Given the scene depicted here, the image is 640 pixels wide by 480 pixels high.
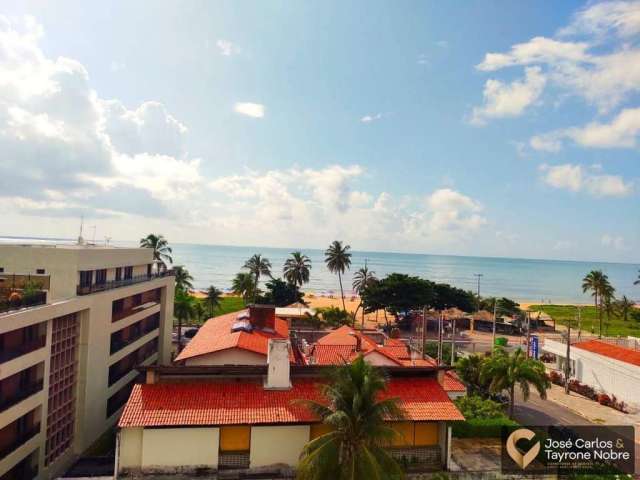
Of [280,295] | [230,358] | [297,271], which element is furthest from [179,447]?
[297,271]

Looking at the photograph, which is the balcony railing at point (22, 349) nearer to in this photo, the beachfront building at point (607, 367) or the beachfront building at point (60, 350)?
the beachfront building at point (60, 350)

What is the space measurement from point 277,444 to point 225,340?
A: 1178 centimetres

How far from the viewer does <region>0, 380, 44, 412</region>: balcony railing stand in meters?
21.7

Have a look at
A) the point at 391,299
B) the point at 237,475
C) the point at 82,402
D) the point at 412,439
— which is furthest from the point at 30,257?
the point at 391,299

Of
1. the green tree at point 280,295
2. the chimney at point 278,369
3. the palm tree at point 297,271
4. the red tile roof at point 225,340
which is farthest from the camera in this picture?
the palm tree at point 297,271

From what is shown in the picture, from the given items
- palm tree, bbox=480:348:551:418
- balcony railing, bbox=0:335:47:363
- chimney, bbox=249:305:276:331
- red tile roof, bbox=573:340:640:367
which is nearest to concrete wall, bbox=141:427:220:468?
balcony railing, bbox=0:335:47:363

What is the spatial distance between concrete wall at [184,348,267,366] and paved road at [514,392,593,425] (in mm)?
21066

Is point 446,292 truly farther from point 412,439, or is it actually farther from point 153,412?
point 153,412

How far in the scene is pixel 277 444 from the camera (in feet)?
69.2

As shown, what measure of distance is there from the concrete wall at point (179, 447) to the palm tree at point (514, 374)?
20.5m

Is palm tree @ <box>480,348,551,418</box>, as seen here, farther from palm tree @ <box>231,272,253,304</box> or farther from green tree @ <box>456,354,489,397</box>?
palm tree @ <box>231,272,253,304</box>

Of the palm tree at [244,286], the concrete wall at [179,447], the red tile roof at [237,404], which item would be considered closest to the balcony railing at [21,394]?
the red tile roof at [237,404]

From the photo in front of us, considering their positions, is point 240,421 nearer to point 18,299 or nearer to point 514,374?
point 18,299

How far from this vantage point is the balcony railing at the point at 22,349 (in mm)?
21469
